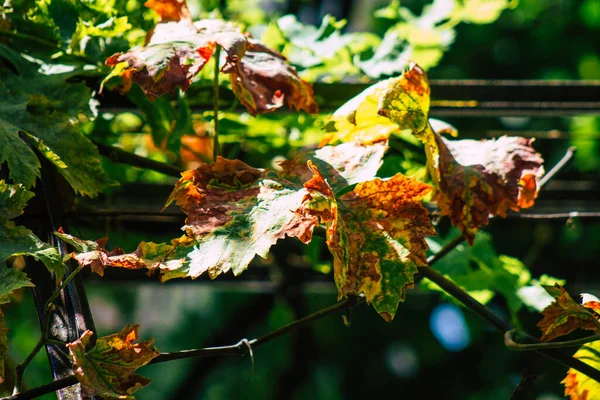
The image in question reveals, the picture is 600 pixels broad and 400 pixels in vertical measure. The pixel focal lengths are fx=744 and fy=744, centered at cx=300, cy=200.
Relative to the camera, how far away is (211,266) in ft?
1.92

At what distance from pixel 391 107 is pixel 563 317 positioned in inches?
9.7

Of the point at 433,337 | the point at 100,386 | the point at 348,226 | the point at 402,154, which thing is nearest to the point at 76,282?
the point at 100,386

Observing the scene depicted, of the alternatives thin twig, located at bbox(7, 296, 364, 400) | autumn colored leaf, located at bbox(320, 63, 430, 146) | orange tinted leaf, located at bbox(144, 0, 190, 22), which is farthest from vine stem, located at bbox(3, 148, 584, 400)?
orange tinted leaf, located at bbox(144, 0, 190, 22)

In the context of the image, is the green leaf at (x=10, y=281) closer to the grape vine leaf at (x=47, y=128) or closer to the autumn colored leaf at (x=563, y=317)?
the grape vine leaf at (x=47, y=128)

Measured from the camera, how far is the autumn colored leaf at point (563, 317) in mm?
659

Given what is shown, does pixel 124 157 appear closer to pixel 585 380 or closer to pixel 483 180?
pixel 483 180

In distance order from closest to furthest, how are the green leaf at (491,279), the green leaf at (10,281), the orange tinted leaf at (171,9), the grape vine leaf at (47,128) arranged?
the green leaf at (10,281) → the grape vine leaf at (47,128) → the orange tinted leaf at (171,9) → the green leaf at (491,279)

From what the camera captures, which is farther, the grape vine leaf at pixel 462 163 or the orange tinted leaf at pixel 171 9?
the orange tinted leaf at pixel 171 9

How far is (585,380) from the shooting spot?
740mm

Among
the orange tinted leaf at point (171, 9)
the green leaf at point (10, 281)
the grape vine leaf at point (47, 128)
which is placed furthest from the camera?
the orange tinted leaf at point (171, 9)

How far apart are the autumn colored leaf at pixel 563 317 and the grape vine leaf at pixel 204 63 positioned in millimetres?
322

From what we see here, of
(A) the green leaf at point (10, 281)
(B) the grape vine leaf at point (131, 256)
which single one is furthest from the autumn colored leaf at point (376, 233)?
(A) the green leaf at point (10, 281)

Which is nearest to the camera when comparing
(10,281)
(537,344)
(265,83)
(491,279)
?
(10,281)

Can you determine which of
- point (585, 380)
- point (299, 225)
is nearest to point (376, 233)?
point (299, 225)
